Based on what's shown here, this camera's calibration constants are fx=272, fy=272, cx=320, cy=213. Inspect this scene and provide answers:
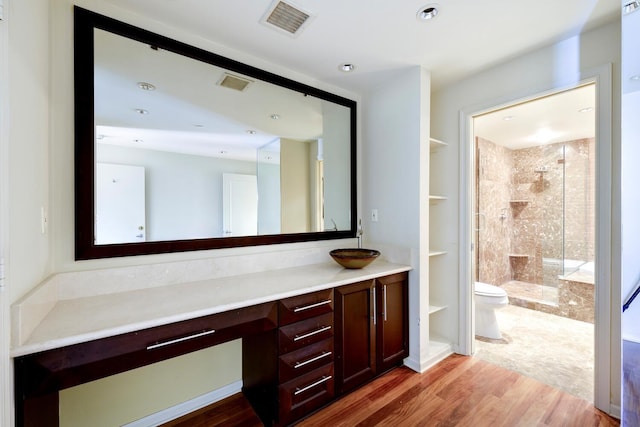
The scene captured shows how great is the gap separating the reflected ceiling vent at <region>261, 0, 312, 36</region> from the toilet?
290 centimetres

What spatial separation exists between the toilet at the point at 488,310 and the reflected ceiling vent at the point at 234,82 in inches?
116

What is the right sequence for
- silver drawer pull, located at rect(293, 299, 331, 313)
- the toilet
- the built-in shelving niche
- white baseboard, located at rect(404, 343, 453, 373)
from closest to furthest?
1. silver drawer pull, located at rect(293, 299, 331, 313)
2. white baseboard, located at rect(404, 343, 453, 373)
3. the built-in shelving niche
4. the toilet

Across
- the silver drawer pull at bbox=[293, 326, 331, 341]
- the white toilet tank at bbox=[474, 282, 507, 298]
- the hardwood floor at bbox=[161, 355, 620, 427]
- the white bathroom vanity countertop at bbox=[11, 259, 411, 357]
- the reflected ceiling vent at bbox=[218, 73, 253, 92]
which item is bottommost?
the hardwood floor at bbox=[161, 355, 620, 427]

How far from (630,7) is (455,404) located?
8.02 ft

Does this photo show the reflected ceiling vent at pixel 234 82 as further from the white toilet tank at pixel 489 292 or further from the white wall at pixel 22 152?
the white toilet tank at pixel 489 292

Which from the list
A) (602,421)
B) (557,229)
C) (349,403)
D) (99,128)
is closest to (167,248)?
(99,128)

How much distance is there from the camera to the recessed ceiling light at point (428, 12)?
1.52 meters

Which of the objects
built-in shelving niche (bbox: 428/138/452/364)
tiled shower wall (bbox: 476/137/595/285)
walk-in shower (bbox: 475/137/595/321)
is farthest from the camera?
tiled shower wall (bbox: 476/137/595/285)

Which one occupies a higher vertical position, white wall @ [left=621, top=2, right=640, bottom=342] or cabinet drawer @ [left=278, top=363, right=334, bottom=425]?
white wall @ [left=621, top=2, right=640, bottom=342]

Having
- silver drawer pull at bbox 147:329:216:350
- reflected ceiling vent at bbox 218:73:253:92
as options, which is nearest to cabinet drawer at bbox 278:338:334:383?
silver drawer pull at bbox 147:329:216:350

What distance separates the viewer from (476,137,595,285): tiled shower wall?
376 cm

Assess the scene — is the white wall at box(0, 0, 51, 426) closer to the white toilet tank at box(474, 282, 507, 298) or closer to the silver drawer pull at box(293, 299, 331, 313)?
the silver drawer pull at box(293, 299, 331, 313)

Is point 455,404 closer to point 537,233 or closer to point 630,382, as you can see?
point 630,382

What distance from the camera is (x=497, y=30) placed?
68.2 inches
